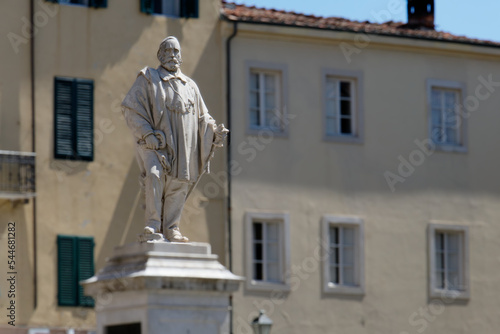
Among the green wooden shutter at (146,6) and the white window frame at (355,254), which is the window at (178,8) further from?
A: the white window frame at (355,254)

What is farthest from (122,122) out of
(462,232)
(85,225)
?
(462,232)

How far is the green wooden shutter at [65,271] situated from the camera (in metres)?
39.5

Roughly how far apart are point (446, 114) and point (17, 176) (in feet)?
34.7

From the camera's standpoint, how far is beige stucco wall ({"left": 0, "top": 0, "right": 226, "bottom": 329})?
39.3 metres

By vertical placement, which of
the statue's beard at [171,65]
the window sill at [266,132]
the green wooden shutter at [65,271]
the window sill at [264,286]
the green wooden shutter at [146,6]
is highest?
the green wooden shutter at [146,6]

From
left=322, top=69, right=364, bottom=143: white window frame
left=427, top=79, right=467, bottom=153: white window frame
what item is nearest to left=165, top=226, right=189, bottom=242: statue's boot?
left=322, top=69, right=364, bottom=143: white window frame

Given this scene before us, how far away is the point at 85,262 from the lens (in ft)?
130

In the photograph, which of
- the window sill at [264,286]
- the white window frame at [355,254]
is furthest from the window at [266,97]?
the window sill at [264,286]

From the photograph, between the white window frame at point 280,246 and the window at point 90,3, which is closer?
the window at point 90,3

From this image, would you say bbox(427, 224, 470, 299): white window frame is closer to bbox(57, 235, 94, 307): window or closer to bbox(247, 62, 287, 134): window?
bbox(247, 62, 287, 134): window

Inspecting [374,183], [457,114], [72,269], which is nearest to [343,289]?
[374,183]

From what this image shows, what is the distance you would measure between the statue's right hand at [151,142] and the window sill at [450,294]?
21.6 metres

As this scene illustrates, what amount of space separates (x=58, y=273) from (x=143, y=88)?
1639 cm

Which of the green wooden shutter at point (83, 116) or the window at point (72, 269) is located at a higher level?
the green wooden shutter at point (83, 116)
